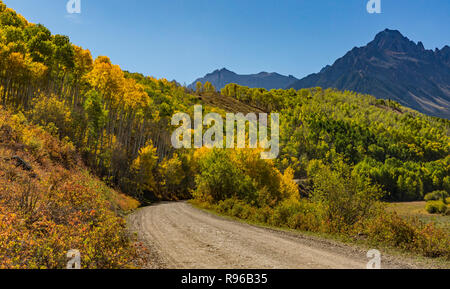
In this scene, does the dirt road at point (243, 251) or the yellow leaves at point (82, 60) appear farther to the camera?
the yellow leaves at point (82, 60)

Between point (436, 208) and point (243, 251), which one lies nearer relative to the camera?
point (243, 251)

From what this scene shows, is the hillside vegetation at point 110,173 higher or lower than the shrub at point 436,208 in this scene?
higher

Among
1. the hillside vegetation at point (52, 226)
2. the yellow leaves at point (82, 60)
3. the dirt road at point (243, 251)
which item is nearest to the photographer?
the hillside vegetation at point (52, 226)

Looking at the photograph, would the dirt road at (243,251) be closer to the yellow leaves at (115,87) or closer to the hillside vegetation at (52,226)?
the hillside vegetation at (52,226)

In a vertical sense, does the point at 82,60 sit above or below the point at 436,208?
above

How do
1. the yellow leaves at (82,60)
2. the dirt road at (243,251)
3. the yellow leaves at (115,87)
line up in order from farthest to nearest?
the yellow leaves at (82,60) → the yellow leaves at (115,87) → the dirt road at (243,251)

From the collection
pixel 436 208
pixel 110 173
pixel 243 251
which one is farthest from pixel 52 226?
pixel 436 208

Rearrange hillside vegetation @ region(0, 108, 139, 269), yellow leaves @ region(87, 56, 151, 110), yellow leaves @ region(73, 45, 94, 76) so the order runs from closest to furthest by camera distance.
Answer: hillside vegetation @ region(0, 108, 139, 269)
yellow leaves @ region(87, 56, 151, 110)
yellow leaves @ region(73, 45, 94, 76)

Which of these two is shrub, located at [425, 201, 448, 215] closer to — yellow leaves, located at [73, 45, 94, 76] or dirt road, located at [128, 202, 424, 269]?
dirt road, located at [128, 202, 424, 269]

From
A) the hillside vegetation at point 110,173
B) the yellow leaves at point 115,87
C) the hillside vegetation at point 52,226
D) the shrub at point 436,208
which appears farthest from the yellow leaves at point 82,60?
the shrub at point 436,208

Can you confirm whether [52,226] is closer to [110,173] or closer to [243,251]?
[243,251]

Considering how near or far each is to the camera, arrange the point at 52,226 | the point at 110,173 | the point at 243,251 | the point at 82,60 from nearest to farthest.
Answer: the point at 52,226 → the point at 243,251 → the point at 110,173 → the point at 82,60

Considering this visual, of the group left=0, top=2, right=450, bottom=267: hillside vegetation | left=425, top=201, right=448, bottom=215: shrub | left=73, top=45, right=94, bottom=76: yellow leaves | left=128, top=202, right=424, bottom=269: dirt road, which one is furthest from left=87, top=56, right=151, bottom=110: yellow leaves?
left=425, top=201, right=448, bottom=215: shrub
